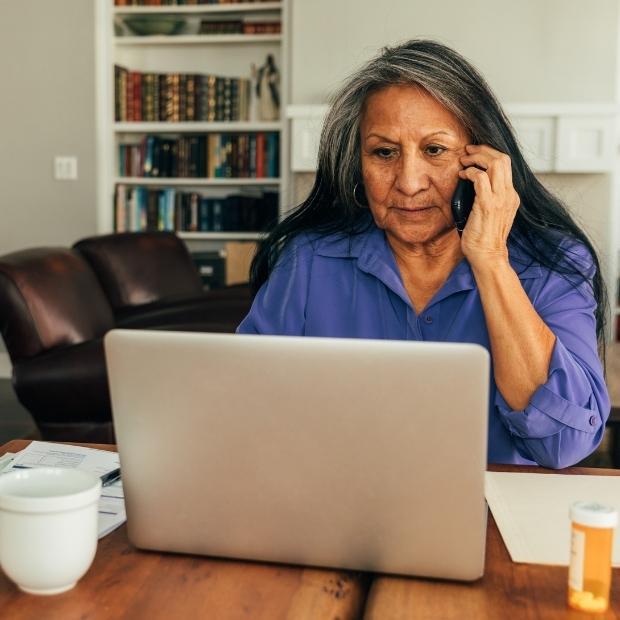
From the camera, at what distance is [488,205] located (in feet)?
4.93

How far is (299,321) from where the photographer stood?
65.1 inches

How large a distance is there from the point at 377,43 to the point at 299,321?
12.6 ft

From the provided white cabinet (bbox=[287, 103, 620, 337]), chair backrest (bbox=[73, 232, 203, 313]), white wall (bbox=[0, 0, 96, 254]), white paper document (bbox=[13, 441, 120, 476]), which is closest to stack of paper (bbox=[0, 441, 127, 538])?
white paper document (bbox=[13, 441, 120, 476])

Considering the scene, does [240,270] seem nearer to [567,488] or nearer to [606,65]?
[606,65]

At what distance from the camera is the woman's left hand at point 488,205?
1.48 m

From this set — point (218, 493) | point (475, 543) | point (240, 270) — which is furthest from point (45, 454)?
point (240, 270)

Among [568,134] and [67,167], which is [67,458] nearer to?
[568,134]

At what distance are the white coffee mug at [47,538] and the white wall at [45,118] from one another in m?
4.82

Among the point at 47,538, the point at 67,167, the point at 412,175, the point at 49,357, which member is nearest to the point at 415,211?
the point at 412,175

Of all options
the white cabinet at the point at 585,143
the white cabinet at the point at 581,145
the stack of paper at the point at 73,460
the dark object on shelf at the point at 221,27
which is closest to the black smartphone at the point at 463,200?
the stack of paper at the point at 73,460

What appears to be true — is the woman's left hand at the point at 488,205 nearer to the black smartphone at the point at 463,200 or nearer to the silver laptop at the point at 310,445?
the black smartphone at the point at 463,200

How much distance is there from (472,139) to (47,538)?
3.28 feet

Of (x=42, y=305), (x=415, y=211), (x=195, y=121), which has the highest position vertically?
(x=195, y=121)

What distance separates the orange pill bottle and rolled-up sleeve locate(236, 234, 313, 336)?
842 mm
